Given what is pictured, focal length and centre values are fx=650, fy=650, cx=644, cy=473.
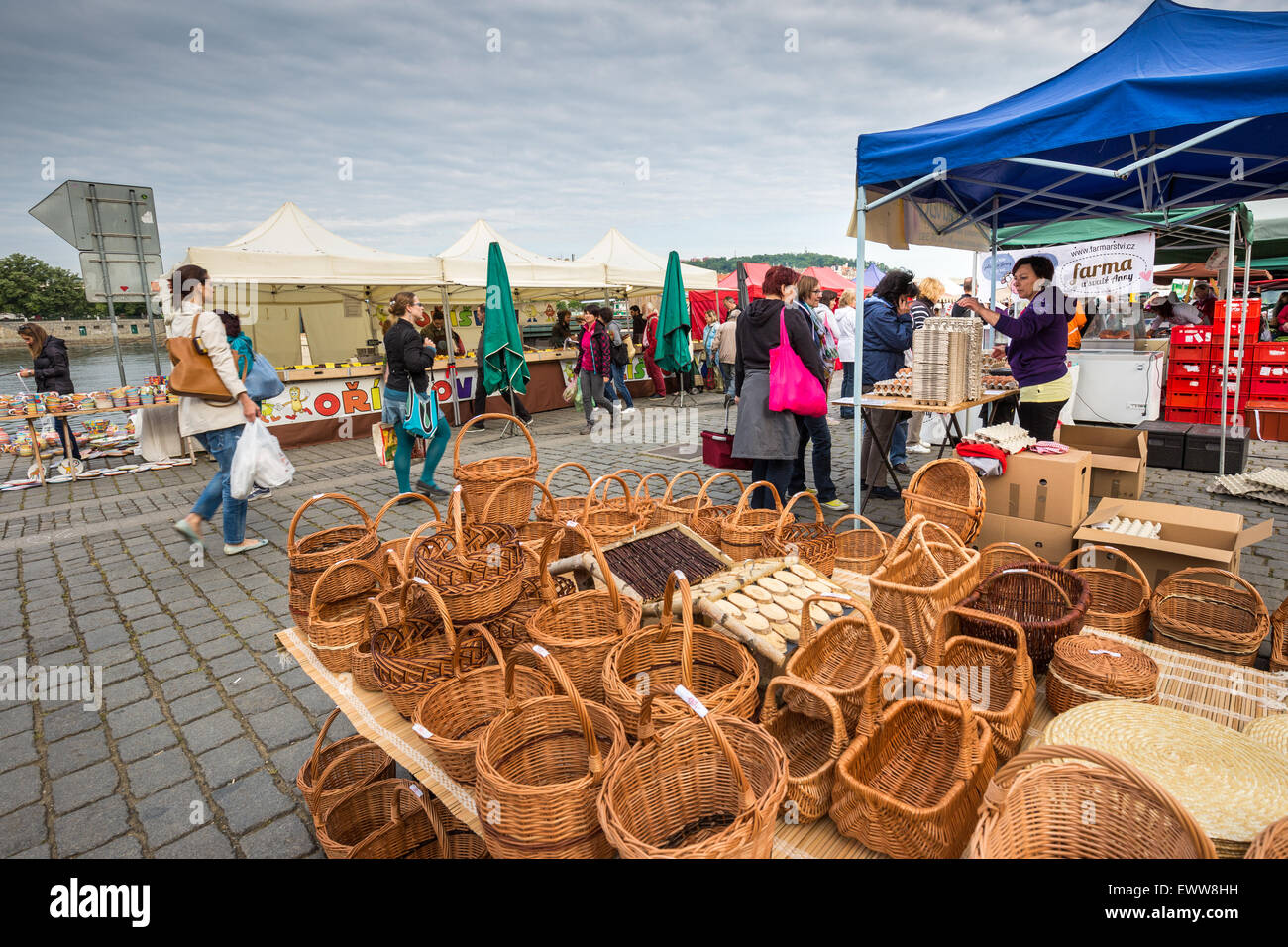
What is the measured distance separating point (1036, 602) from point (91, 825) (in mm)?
3645

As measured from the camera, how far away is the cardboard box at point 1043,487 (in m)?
3.77

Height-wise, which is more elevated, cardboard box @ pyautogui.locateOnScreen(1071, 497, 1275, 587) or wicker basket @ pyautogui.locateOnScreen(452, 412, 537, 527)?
wicker basket @ pyautogui.locateOnScreen(452, 412, 537, 527)

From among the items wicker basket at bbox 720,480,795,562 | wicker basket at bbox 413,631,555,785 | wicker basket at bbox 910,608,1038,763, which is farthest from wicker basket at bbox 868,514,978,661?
wicker basket at bbox 413,631,555,785

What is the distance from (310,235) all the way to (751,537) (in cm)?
1010

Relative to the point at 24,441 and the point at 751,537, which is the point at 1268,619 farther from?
the point at 24,441

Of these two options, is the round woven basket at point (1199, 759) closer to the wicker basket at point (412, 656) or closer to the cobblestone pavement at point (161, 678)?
the wicker basket at point (412, 656)

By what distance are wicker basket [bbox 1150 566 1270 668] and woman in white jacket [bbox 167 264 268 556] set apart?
5.52m

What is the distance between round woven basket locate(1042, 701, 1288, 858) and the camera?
1486mm

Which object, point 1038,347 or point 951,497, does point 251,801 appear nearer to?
point 951,497

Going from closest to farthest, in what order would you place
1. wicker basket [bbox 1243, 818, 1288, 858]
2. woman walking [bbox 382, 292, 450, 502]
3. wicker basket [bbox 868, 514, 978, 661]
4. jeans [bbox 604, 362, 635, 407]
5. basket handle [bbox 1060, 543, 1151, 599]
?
wicker basket [bbox 1243, 818, 1288, 858]
wicker basket [bbox 868, 514, 978, 661]
basket handle [bbox 1060, 543, 1151, 599]
woman walking [bbox 382, 292, 450, 502]
jeans [bbox 604, 362, 635, 407]

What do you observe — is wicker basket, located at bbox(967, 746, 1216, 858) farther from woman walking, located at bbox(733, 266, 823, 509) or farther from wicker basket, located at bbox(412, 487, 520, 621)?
woman walking, located at bbox(733, 266, 823, 509)

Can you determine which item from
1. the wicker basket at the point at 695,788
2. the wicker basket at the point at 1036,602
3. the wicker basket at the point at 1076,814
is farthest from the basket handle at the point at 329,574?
the wicker basket at the point at 1036,602

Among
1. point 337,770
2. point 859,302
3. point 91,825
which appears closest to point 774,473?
point 859,302
